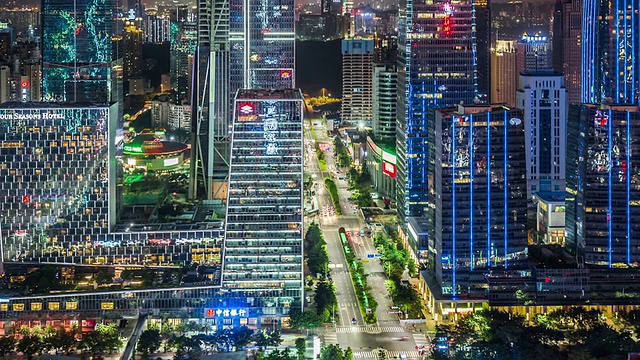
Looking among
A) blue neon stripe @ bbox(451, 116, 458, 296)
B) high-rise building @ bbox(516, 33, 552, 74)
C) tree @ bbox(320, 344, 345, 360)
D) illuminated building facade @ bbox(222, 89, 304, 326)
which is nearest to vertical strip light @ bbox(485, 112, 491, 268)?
blue neon stripe @ bbox(451, 116, 458, 296)

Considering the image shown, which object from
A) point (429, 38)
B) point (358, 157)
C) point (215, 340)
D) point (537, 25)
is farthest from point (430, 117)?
point (537, 25)

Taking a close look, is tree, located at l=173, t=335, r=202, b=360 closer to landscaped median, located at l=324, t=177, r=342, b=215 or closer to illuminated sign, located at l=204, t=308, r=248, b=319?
illuminated sign, located at l=204, t=308, r=248, b=319

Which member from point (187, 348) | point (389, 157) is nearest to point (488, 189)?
point (187, 348)

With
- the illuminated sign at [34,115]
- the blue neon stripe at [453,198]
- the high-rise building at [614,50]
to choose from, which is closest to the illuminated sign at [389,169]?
the high-rise building at [614,50]

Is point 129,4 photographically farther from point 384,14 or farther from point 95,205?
point 95,205

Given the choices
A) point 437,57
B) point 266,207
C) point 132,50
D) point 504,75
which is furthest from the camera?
point 132,50

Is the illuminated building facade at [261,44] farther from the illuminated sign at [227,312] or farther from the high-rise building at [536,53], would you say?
the illuminated sign at [227,312]

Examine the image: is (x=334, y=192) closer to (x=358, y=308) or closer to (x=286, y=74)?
(x=286, y=74)

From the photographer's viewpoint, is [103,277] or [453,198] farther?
[103,277]
